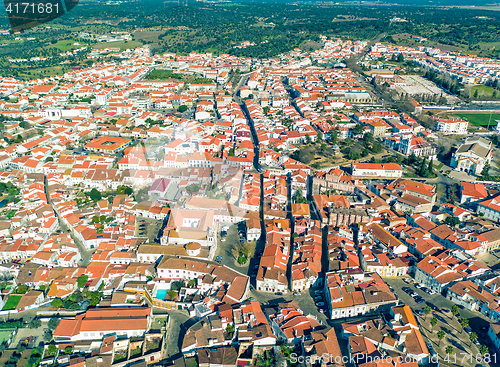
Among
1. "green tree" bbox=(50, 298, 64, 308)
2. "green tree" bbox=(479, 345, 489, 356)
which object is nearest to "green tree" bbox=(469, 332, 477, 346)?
"green tree" bbox=(479, 345, 489, 356)

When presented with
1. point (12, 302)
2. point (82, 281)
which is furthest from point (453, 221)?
point (12, 302)

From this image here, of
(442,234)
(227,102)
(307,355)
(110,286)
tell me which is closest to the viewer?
(307,355)

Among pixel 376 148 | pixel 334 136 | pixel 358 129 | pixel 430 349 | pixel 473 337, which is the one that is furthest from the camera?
pixel 358 129

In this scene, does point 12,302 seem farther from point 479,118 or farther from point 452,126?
point 479,118

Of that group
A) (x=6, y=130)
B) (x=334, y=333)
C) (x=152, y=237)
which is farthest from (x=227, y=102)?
A: (x=334, y=333)

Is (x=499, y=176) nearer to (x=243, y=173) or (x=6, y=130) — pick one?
(x=243, y=173)

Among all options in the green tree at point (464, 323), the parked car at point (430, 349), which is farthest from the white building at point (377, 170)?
the parked car at point (430, 349)
